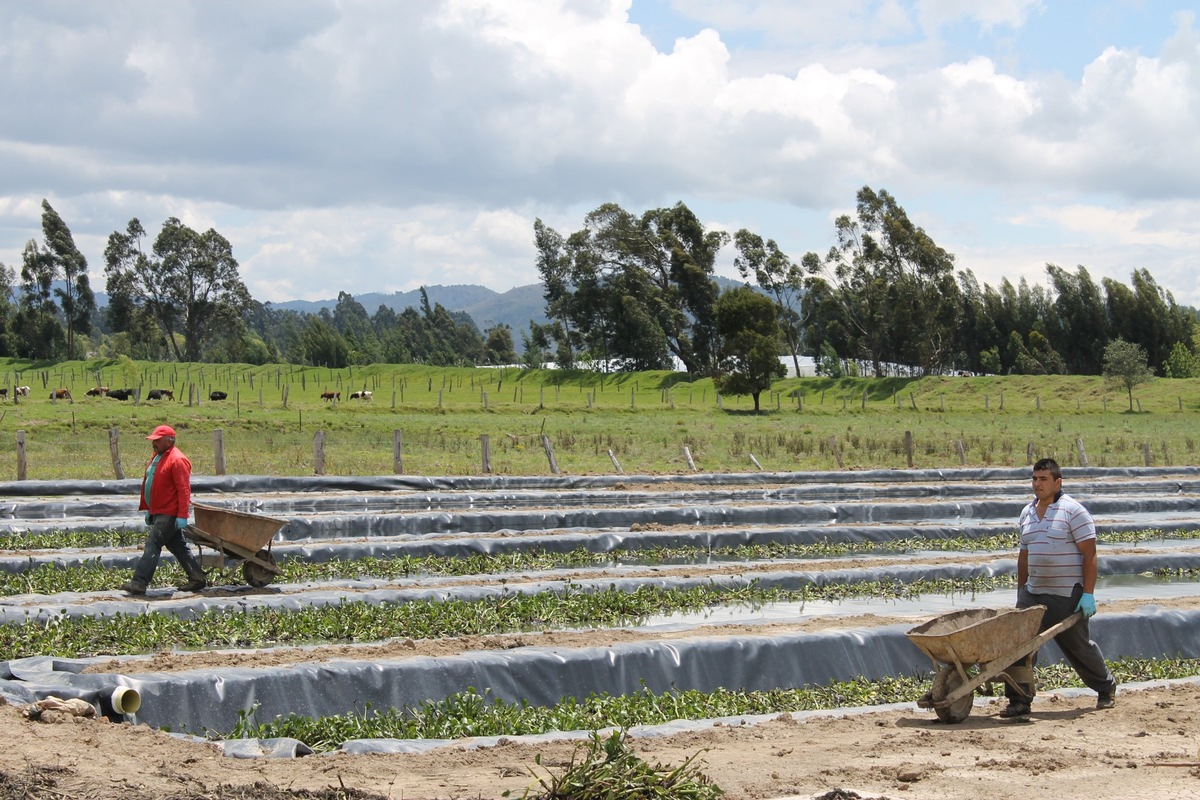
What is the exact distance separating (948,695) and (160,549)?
27.5 feet

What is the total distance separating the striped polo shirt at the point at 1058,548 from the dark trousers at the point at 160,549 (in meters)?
8.61

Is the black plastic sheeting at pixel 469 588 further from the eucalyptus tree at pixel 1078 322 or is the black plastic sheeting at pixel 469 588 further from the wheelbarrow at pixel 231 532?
the eucalyptus tree at pixel 1078 322

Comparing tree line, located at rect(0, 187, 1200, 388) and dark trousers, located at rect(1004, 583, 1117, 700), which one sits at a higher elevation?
tree line, located at rect(0, 187, 1200, 388)

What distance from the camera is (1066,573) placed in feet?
27.8

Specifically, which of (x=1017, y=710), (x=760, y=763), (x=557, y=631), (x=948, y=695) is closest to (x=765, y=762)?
(x=760, y=763)

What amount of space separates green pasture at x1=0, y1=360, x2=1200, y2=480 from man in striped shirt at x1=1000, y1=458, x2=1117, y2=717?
18.7 metres

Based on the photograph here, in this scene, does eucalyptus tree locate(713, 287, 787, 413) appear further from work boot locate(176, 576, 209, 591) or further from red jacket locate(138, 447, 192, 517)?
red jacket locate(138, 447, 192, 517)

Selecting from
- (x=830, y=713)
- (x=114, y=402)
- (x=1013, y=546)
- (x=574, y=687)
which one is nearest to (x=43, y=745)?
(x=574, y=687)

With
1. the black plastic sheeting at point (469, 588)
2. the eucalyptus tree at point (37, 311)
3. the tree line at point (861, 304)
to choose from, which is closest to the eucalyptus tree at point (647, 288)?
the tree line at point (861, 304)

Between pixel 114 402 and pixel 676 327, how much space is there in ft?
139

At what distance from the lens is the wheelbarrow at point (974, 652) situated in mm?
7871

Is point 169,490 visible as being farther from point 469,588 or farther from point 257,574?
point 469,588

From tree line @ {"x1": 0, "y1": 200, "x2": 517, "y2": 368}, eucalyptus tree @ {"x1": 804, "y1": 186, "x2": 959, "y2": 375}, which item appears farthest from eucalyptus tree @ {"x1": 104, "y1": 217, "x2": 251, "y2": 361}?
eucalyptus tree @ {"x1": 804, "y1": 186, "x2": 959, "y2": 375}

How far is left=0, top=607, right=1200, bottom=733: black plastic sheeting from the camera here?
26.5 feet
